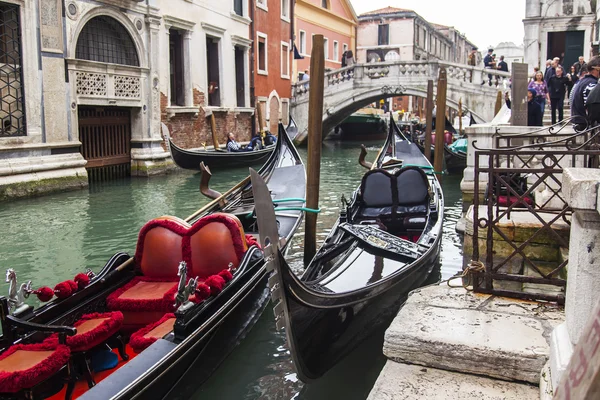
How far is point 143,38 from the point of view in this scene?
673 cm

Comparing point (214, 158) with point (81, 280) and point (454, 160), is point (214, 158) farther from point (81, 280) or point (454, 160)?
point (81, 280)

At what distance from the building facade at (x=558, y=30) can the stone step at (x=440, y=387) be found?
753 centimetres

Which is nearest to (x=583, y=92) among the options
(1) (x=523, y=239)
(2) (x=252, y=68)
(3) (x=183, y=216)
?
(1) (x=523, y=239)

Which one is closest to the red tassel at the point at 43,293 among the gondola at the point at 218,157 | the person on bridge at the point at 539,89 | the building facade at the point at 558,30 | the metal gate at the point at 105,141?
the person on bridge at the point at 539,89

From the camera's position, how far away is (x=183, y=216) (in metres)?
4.78

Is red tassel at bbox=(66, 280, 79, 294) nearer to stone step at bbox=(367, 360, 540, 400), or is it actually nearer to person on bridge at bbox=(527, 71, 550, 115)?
stone step at bbox=(367, 360, 540, 400)

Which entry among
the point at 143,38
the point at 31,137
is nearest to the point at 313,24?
the point at 143,38

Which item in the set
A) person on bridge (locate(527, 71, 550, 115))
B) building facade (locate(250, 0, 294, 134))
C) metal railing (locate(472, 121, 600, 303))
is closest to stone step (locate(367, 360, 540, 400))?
metal railing (locate(472, 121, 600, 303))

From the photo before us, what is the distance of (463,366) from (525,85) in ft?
9.99

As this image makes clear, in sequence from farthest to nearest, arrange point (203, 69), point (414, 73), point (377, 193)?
1. point (414, 73)
2. point (203, 69)
3. point (377, 193)

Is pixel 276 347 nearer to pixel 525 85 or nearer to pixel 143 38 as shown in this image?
pixel 525 85

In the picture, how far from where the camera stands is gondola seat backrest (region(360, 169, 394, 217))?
10.7 feet

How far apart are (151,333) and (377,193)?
5.95ft

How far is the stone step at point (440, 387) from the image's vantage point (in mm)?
1129
